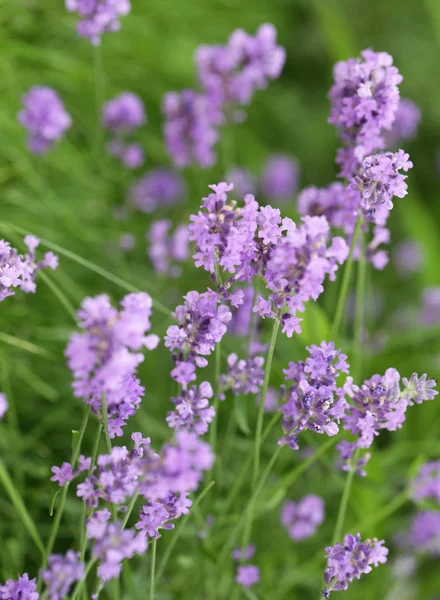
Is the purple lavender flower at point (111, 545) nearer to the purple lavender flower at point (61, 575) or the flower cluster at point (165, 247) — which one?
the purple lavender flower at point (61, 575)

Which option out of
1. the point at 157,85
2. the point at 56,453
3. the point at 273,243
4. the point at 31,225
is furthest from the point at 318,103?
the point at 273,243

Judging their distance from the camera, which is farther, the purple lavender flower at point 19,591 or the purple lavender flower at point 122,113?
the purple lavender flower at point 122,113

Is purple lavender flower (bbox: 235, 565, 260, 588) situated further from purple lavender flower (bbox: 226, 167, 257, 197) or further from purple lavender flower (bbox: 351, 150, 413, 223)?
purple lavender flower (bbox: 226, 167, 257, 197)

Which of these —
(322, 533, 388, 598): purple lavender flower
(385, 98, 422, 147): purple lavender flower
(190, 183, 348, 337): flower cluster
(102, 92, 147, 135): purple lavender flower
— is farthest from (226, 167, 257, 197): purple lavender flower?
(322, 533, 388, 598): purple lavender flower

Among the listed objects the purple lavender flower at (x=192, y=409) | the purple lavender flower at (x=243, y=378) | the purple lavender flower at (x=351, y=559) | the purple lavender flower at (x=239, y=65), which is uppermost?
the purple lavender flower at (x=239, y=65)

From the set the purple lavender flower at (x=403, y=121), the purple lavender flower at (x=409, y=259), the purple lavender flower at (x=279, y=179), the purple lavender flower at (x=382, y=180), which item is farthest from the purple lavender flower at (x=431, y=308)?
the purple lavender flower at (x=382, y=180)

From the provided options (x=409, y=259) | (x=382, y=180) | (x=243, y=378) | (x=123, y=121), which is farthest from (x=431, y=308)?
(x=382, y=180)
